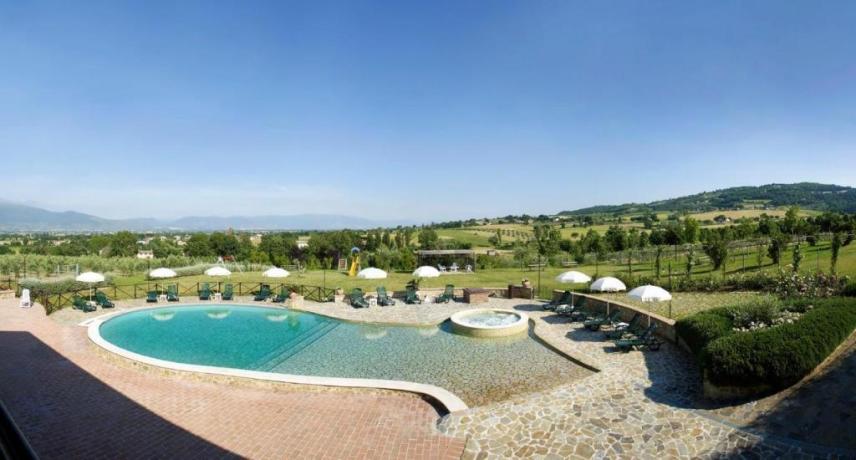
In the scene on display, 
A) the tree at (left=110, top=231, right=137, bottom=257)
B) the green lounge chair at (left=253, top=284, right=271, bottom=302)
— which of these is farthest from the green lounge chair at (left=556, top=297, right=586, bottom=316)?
the tree at (left=110, top=231, right=137, bottom=257)

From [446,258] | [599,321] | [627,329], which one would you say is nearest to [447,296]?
[599,321]

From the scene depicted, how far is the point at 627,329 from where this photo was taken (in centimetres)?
1435

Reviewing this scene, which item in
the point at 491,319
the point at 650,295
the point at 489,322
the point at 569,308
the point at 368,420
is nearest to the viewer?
the point at 368,420

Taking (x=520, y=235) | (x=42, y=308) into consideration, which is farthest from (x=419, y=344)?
(x=520, y=235)

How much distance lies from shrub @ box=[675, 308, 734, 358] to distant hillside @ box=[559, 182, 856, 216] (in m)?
127

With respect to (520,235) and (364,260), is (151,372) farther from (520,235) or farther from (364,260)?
(520,235)

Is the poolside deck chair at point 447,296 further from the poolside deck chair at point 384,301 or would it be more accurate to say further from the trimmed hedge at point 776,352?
the trimmed hedge at point 776,352

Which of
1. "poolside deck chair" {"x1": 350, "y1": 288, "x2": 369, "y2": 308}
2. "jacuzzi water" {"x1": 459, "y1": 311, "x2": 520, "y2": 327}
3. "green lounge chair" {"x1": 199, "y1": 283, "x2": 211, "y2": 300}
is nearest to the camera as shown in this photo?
"jacuzzi water" {"x1": 459, "y1": 311, "x2": 520, "y2": 327}

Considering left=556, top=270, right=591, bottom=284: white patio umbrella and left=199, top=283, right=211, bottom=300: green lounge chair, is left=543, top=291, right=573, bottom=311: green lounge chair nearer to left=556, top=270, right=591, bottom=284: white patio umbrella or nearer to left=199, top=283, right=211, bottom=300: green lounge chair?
left=556, top=270, right=591, bottom=284: white patio umbrella

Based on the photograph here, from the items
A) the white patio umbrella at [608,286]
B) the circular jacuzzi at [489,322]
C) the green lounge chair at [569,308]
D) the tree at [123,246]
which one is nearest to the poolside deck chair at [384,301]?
the circular jacuzzi at [489,322]

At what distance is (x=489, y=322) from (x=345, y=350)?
239 inches

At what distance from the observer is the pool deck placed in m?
7.44

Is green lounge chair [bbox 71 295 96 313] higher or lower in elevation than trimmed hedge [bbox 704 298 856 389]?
lower

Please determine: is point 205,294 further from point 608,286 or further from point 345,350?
point 608,286
